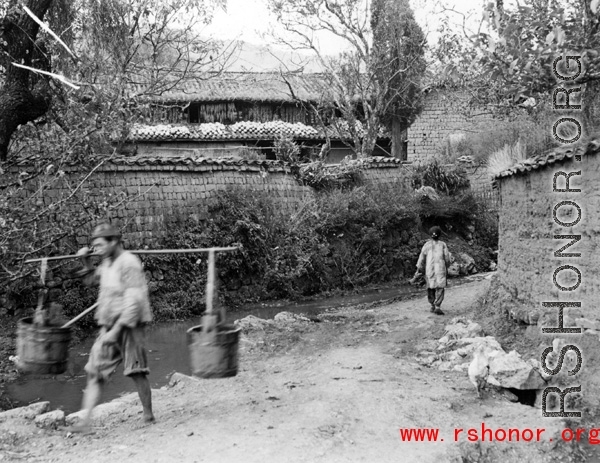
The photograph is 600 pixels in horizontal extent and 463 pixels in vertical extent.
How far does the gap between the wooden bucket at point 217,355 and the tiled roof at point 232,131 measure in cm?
1768

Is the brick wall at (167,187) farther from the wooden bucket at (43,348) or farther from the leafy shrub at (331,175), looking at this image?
the wooden bucket at (43,348)

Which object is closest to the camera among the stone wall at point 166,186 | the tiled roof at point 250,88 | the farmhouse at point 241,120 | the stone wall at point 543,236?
the stone wall at point 543,236

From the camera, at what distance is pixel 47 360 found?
5602 millimetres

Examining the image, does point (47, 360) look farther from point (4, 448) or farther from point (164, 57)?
point (164, 57)

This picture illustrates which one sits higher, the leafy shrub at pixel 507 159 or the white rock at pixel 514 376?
the leafy shrub at pixel 507 159

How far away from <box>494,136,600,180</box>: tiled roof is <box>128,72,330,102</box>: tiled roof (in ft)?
56.9

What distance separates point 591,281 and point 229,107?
68.1ft

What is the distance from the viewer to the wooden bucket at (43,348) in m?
5.60

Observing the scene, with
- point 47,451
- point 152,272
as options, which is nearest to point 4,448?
point 47,451

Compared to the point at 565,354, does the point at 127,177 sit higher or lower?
higher

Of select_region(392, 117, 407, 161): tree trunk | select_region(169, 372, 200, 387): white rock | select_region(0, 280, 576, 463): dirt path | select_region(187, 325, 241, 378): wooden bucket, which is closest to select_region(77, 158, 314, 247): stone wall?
select_region(169, 372, 200, 387): white rock

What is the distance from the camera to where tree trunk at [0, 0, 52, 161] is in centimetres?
968
